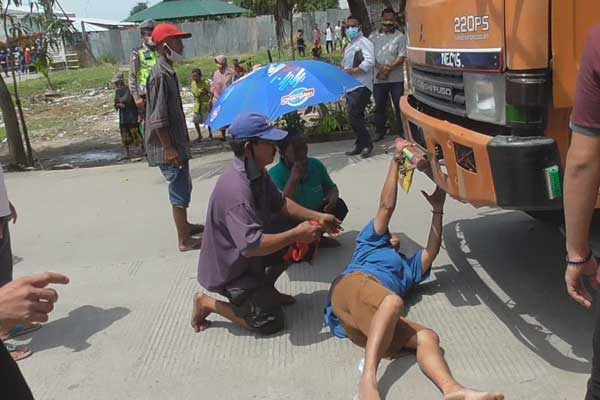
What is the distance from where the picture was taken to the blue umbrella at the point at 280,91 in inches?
184

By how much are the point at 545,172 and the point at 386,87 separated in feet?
18.7

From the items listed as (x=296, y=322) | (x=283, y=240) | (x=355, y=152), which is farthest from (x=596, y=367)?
(x=355, y=152)

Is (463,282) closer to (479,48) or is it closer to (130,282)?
(479,48)

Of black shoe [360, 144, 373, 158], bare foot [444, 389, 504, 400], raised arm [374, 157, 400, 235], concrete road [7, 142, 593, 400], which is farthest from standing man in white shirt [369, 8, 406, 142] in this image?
bare foot [444, 389, 504, 400]

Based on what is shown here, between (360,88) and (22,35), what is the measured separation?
17.7 ft

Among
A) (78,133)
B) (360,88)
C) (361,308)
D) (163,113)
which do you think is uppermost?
(163,113)

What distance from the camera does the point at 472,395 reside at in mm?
2955

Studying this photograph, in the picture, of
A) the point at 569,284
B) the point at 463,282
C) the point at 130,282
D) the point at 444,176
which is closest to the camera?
the point at 569,284

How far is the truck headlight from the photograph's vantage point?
3.19 meters

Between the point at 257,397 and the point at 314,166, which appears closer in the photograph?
the point at 257,397

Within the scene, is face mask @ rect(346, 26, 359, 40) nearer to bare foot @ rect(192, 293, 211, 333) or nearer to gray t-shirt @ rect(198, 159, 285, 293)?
gray t-shirt @ rect(198, 159, 285, 293)

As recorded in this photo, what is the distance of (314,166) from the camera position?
506 centimetres

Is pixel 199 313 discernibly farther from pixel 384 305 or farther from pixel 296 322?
pixel 384 305

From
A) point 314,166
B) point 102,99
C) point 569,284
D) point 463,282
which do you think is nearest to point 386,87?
point 314,166
